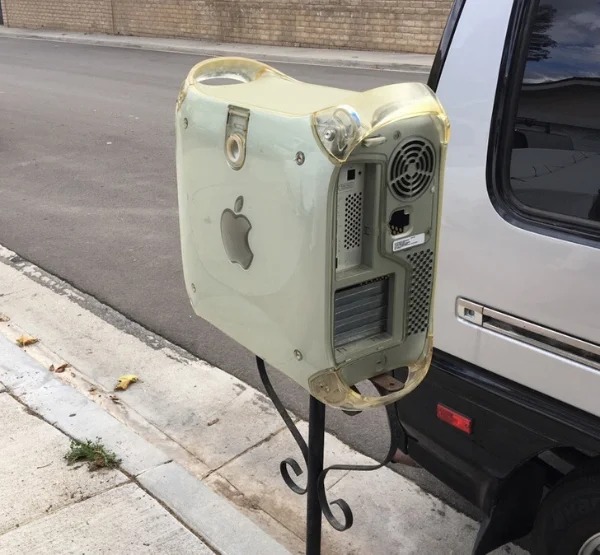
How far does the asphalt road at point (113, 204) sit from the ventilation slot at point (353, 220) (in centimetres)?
182

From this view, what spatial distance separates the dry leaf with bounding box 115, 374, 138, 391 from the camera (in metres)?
3.97

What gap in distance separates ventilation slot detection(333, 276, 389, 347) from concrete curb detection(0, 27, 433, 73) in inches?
575

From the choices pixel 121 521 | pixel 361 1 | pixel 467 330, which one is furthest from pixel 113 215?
pixel 361 1

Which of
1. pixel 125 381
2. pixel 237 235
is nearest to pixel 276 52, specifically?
pixel 125 381

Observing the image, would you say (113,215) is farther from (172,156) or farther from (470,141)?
(470,141)

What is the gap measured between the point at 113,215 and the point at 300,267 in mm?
5460

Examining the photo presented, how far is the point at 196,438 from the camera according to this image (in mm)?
3520

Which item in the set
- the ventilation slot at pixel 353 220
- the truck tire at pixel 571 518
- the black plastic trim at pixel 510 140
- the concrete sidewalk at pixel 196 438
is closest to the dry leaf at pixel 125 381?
the concrete sidewalk at pixel 196 438

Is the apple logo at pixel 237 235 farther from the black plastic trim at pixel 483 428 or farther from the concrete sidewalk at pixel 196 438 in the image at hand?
the concrete sidewalk at pixel 196 438

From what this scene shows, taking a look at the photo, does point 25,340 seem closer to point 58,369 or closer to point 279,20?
point 58,369

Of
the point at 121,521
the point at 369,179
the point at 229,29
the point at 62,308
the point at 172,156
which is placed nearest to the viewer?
the point at 369,179

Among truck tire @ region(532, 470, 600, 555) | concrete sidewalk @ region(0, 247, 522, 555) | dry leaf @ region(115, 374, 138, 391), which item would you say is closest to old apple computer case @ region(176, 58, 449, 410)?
truck tire @ region(532, 470, 600, 555)

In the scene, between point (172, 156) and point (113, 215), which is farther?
point (172, 156)

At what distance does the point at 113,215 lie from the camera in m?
6.75
